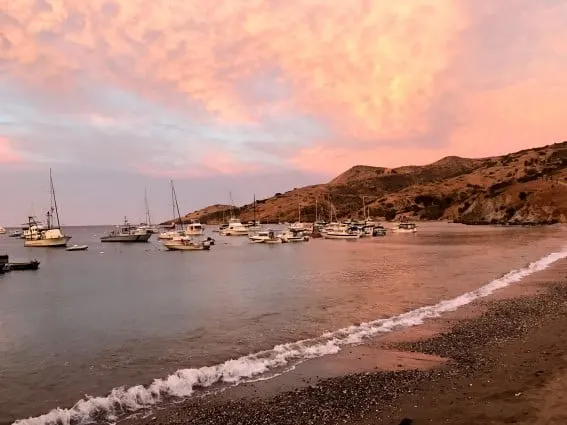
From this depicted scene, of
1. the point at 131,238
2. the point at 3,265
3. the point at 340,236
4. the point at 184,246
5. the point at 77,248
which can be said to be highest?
the point at 131,238

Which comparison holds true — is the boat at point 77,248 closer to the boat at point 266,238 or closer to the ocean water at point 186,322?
the boat at point 266,238

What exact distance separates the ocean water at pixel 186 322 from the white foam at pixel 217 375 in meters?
0.05

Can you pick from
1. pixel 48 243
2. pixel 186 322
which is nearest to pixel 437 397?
pixel 186 322

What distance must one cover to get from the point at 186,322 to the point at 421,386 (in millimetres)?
16714

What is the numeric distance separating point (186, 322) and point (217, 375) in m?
12.0

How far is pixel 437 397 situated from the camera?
A: 12703 mm

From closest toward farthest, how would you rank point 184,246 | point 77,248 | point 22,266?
point 22,266, point 184,246, point 77,248

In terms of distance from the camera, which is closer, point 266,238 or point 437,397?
point 437,397

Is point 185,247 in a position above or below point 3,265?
below

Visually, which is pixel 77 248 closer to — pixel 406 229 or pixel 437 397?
pixel 406 229

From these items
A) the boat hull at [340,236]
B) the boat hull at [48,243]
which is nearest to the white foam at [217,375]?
the boat hull at [340,236]

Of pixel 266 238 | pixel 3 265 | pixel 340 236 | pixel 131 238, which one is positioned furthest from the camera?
pixel 131 238

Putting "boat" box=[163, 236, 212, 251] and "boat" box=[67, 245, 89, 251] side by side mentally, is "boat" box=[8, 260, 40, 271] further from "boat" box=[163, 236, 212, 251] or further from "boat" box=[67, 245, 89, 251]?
"boat" box=[67, 245, 89, 251]

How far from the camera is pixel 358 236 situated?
13588cm
